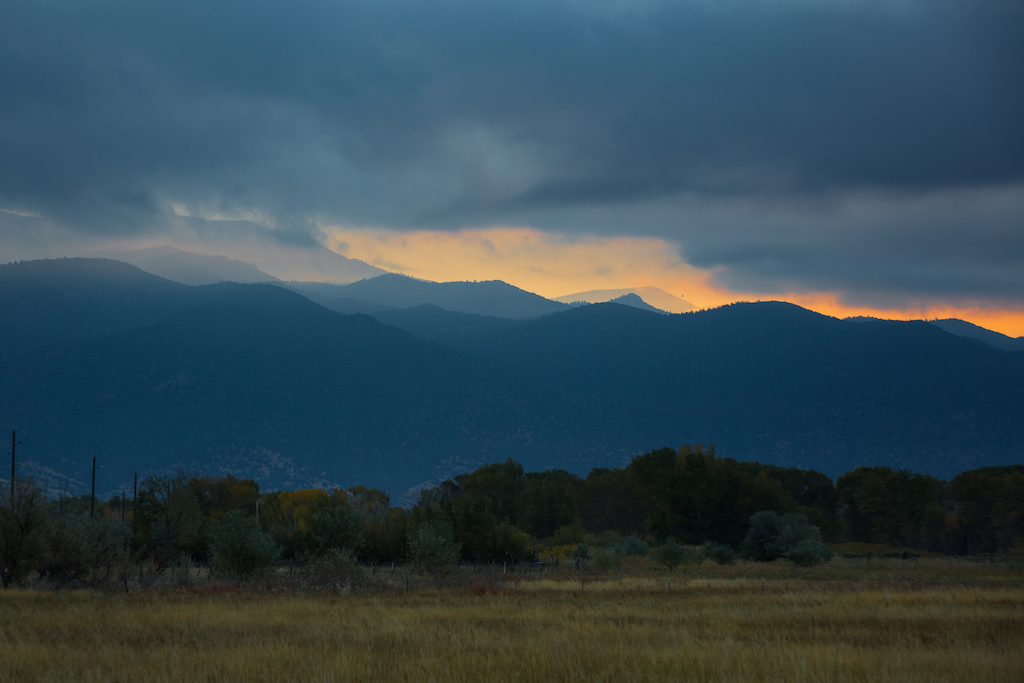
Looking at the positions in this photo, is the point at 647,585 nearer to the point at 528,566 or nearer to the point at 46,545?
the point at 528,566

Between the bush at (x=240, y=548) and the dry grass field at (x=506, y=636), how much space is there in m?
4.71

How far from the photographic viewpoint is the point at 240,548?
3666 cm

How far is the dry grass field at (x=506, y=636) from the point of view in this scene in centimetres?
1241

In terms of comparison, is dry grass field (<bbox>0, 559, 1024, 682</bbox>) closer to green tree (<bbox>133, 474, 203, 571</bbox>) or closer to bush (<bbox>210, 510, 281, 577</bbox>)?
bush (<bbox>210, 510, 281, 577</bbox>)

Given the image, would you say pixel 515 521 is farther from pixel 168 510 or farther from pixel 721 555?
pixel 168 510

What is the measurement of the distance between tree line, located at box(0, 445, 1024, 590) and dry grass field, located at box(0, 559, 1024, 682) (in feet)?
18.2

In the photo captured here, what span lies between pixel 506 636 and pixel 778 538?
49432 millimetres

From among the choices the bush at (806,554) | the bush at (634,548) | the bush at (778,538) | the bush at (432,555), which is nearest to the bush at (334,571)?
the bush at (432,555)

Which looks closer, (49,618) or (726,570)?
(49,618)

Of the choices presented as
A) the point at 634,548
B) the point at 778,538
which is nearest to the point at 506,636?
the point at 778,538

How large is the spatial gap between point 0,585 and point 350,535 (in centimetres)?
1900

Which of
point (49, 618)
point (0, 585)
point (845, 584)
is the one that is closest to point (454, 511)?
point (845, 584)

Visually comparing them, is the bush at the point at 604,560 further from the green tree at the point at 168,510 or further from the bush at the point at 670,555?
the green tree at the point at 168,510

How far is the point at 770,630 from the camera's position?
1945cm
